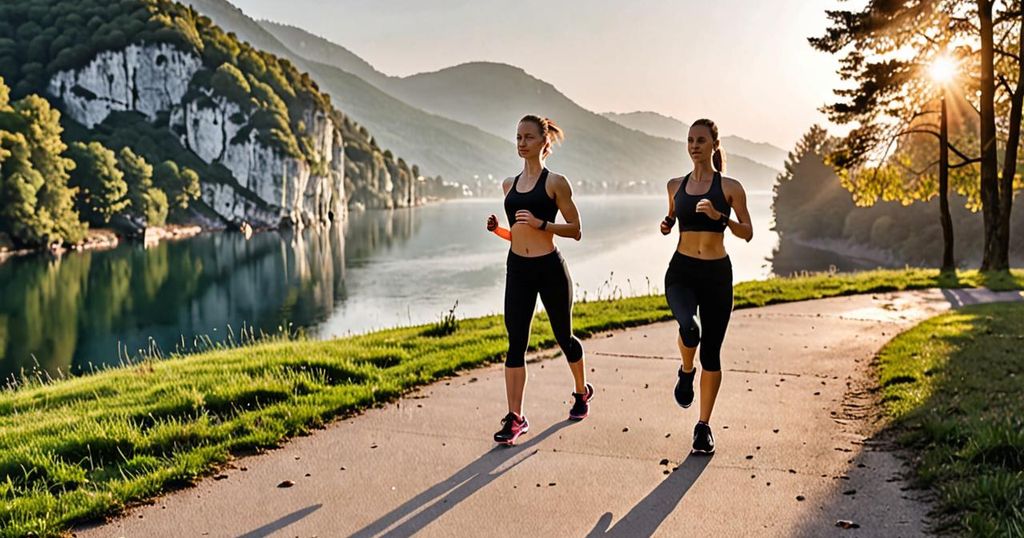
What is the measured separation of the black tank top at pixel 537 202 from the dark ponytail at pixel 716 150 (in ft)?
4.59

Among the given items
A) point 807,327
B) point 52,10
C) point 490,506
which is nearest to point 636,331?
point 807,327

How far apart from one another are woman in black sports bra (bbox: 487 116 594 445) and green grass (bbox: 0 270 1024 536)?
195 centimetres

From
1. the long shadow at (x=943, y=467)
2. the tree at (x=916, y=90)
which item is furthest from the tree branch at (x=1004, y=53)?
the long shadow at (x=943, y=467)

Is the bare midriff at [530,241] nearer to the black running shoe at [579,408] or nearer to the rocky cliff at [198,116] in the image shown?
the black running shoe at [579,408]

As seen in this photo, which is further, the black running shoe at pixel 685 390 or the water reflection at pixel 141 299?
the water reflection at pixel 141 299

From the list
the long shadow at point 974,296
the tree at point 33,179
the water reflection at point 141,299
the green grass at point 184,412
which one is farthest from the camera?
the tree at point 33,179

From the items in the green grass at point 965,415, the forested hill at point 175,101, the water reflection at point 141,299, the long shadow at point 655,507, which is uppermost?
the forested hill at point 175,101

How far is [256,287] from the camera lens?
5575cm

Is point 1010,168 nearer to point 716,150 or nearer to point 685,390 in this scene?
point 716,150

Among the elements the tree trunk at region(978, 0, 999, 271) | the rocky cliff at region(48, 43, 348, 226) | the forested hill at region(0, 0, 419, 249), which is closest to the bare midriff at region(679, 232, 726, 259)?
the tree trunk at region(978, 0, 999, 271)

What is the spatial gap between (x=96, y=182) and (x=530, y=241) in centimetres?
9607

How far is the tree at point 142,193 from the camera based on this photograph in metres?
96.8

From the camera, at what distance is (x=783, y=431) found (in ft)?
21.2

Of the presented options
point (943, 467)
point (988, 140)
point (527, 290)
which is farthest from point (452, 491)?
point (988, 140)
